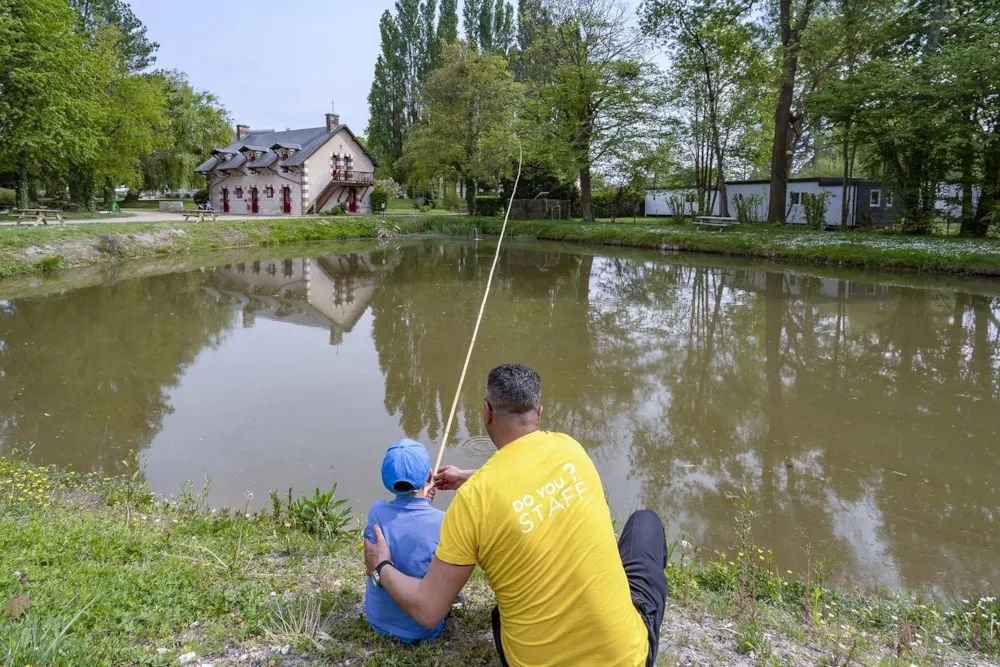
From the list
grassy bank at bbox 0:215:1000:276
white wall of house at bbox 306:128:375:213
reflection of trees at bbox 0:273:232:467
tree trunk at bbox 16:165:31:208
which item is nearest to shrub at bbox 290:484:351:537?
reflection of trees at bbox 0:273:232:467

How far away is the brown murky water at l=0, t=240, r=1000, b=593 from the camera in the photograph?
17.0 ft

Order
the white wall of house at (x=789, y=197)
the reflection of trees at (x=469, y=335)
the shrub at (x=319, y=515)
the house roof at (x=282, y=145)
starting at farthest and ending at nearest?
the house roof at (x=282, y=145) → the white wall of house at (x=789, y=197) → the reflection of trees at (x=469, y=335) → the shrub at (x=319, y=515)

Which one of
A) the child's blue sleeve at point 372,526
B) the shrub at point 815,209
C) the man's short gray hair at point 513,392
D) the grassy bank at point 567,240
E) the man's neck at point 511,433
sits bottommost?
the child's blue sleeve at point 372,526

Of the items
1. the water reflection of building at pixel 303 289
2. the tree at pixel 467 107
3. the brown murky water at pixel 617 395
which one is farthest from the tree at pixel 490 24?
the brown murky water at pixel 617 395

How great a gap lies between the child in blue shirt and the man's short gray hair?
23.2 inches

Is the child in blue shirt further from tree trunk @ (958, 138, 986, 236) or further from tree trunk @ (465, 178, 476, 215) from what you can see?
tree trunk @ (465, 178, 476, 215)

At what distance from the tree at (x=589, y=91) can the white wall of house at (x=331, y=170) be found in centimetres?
1266

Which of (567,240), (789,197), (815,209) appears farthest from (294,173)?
(815,209)

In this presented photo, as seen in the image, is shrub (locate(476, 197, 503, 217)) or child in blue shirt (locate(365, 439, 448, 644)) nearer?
child in blue shirt (locate(365, 439, 448, 644))

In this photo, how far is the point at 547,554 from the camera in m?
2.09

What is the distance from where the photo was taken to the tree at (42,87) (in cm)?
2295

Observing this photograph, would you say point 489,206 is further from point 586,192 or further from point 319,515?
point 319,515

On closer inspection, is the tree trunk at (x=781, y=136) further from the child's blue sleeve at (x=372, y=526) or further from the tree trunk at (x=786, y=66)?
the child's blue sleeve at (x=372, y=526)

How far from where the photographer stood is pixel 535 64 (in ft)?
131
